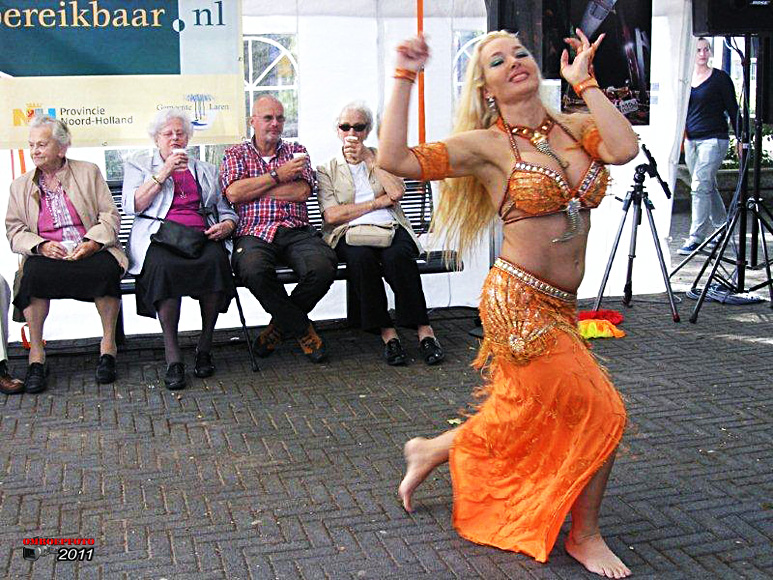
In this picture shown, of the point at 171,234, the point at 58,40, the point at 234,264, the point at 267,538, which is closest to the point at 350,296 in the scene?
the point at 234,264

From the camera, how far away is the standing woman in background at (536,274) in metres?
3.71

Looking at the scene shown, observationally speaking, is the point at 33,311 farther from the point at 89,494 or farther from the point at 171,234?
the point at 89,494

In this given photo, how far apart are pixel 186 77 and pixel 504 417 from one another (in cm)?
417

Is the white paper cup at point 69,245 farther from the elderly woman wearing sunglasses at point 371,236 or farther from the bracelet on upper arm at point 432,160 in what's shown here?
the bracelet on upper arm at point 432,160

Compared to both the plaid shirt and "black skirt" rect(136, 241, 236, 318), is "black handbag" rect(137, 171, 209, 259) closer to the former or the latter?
"black skirt" rect(136, 241, 236, 318)

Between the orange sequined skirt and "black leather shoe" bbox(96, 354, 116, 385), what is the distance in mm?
2935

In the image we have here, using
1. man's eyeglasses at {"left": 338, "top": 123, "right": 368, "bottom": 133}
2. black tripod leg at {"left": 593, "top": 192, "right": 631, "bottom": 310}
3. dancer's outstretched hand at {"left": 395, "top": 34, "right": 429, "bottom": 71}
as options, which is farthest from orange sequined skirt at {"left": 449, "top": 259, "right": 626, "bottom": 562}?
black tripod leg at {"left": 593, "top": 192, "right": 631, "bottom": 310}

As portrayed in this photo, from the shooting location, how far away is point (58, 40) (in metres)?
7.00

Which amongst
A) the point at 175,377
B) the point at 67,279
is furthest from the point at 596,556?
the point at 67,279

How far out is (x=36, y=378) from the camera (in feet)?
20.2

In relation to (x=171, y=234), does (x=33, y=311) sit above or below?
below

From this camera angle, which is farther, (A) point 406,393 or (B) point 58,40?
(B) point 58,40

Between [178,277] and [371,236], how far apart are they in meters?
1.21

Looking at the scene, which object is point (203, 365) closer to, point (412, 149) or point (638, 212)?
point (412, 149)
